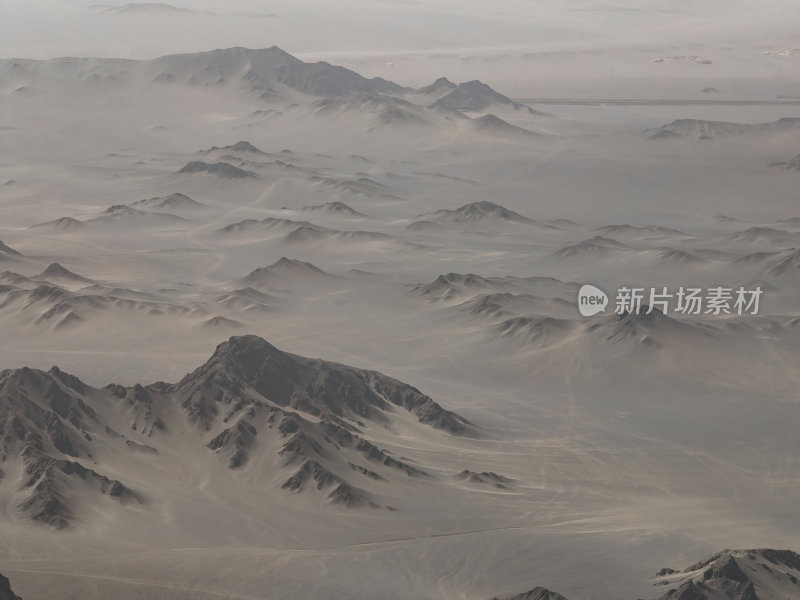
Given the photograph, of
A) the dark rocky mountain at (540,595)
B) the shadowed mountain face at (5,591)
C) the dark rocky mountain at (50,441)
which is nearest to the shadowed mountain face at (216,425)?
the dark rocky mountain at (50,441)

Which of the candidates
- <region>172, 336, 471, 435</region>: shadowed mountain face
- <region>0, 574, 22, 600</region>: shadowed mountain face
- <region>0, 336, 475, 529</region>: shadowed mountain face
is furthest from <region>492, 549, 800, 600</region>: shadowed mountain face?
<region>172, 336, 471, 435</region>: shadowed mountain face

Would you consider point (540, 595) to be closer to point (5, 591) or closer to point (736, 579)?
point (736, 579)

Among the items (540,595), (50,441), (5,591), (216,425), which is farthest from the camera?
(216,425)

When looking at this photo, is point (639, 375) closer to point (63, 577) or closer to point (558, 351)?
point (558, 351)

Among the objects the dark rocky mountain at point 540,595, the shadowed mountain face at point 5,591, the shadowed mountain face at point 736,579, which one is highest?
the shadowed mountain face at point 736,579

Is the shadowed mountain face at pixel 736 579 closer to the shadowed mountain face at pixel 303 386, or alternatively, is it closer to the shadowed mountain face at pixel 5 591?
the shadowed mountain face at pixel 5 591

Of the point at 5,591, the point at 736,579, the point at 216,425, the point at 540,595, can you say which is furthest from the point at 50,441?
the point at 736,579

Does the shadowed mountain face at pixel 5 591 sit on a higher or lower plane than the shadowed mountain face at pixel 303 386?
lower

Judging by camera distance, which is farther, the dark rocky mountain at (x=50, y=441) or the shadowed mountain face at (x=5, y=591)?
the dark rocky mountain at (x=50, y=441)

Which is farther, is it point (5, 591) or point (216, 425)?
point (216, 425)
